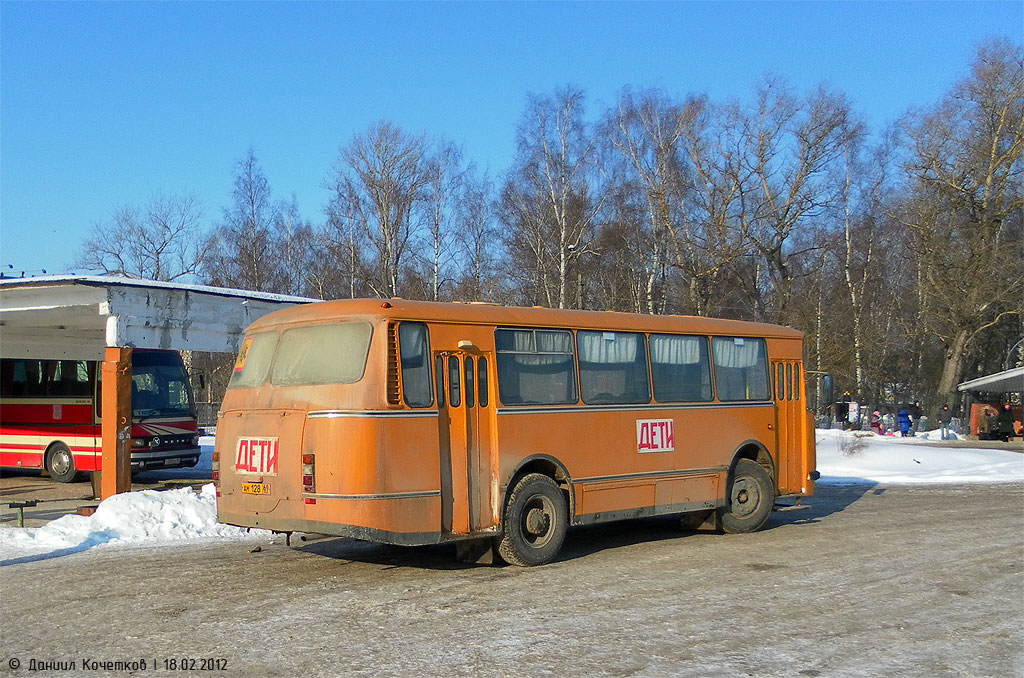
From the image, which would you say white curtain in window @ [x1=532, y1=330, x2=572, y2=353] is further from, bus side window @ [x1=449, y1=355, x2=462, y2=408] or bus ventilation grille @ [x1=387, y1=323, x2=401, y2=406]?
bus ventilation grille @ [x1=387, y1=323, x2=401, y2=406]

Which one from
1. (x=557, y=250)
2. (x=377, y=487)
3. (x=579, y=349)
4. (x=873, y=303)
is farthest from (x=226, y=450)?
(x=873, y=303)

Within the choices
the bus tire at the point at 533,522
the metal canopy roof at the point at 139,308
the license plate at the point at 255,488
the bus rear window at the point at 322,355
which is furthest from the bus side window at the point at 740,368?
the metal canopy roof at the point at 139,308

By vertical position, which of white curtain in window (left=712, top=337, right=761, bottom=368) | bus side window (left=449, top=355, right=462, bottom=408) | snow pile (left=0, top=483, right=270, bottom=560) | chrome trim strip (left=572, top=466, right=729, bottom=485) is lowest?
snow pile (left=0, top=483, right=270, bottom=560)

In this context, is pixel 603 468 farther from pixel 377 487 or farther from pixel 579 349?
pixel 377 487

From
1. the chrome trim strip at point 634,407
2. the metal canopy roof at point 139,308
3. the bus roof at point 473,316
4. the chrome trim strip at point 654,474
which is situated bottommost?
the chrome trim strip at point 654,474

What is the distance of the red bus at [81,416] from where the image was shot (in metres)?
22.1

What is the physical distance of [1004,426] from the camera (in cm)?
3953

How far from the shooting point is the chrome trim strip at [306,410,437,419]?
9586 mm

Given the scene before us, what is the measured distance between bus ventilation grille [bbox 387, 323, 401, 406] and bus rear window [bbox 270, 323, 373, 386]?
0.21m

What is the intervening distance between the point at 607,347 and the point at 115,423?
881 centimetres

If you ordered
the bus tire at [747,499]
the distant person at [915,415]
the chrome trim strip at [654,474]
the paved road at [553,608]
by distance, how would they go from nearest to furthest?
the paved road at [553,608], the chrome trim strip at [654,474], the bus tire at [747,499], the distant person at [915,415]

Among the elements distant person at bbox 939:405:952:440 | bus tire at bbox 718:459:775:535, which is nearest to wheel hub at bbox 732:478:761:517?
bus tire at bbox 718:459:775:535

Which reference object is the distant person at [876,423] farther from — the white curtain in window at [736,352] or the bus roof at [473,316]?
the bus roof at [473,316]

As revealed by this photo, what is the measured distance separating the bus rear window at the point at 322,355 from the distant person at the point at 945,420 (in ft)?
117
